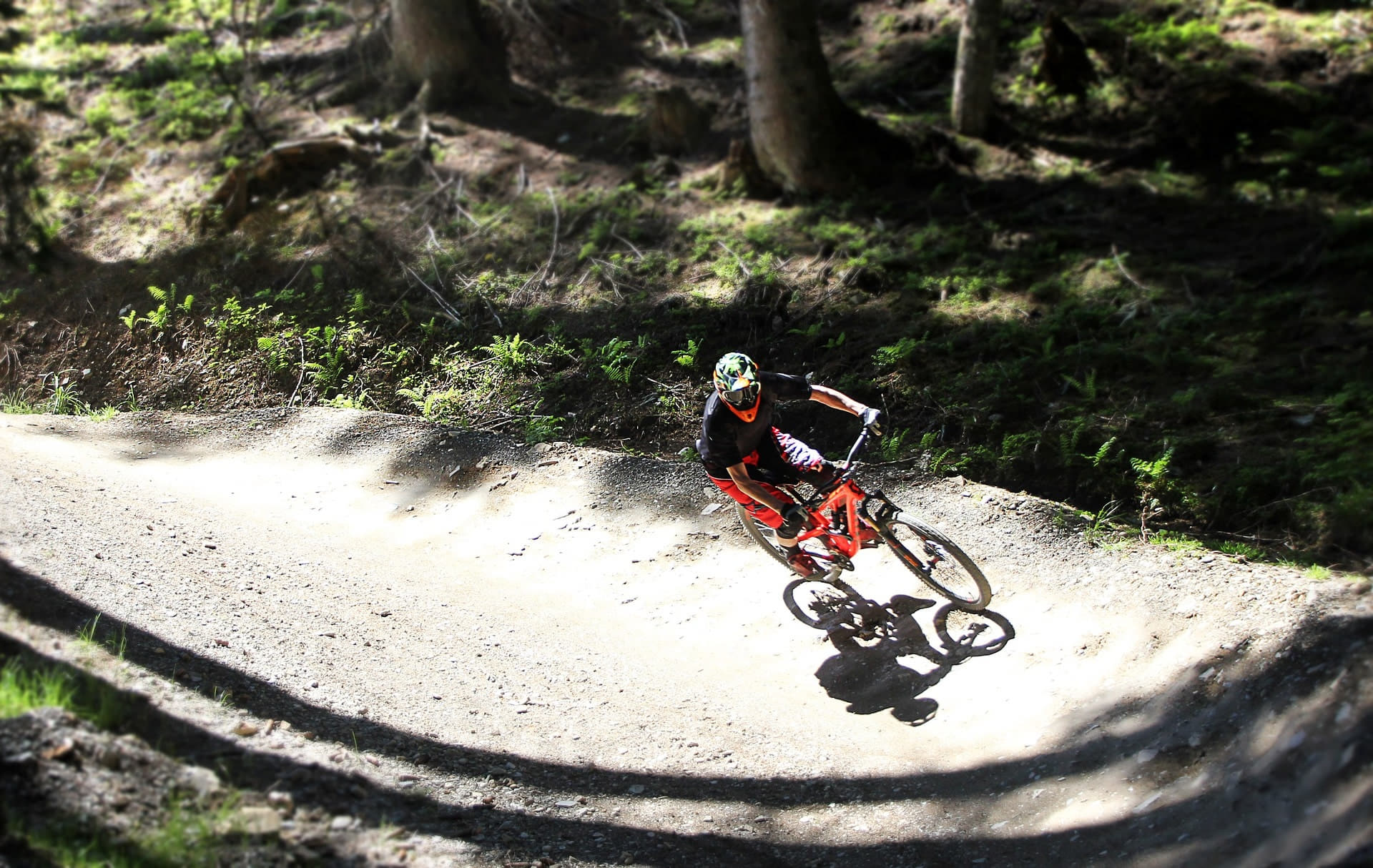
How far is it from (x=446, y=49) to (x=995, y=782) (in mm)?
17030

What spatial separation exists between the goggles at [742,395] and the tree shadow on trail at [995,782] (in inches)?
108

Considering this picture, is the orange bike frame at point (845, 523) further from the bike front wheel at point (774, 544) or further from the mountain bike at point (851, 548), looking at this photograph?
the bike front wheel at point (774, 544)

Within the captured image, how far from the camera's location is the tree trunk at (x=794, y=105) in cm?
1340

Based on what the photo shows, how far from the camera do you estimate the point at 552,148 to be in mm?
16875

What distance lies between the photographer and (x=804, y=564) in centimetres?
793

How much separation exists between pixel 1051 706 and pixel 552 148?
45.0ft

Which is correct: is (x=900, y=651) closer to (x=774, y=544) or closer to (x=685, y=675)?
(x=774, y=544)

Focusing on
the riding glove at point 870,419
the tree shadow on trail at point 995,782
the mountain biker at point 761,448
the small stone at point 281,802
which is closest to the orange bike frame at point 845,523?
the mountain biker at point 761,448

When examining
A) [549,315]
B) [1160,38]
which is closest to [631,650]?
[549,315]

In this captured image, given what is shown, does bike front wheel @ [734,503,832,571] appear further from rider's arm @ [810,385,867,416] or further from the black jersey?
rider's arm @ [810,385,867,416]

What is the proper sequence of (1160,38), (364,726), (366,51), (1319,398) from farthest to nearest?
(366,51), (1160,38), (1319,398), (364,726)

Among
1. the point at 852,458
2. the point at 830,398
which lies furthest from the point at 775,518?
the point at 830,398

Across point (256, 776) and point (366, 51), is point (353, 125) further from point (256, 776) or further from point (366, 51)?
point (256, 776)

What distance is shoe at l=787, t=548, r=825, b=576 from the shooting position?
793cm
